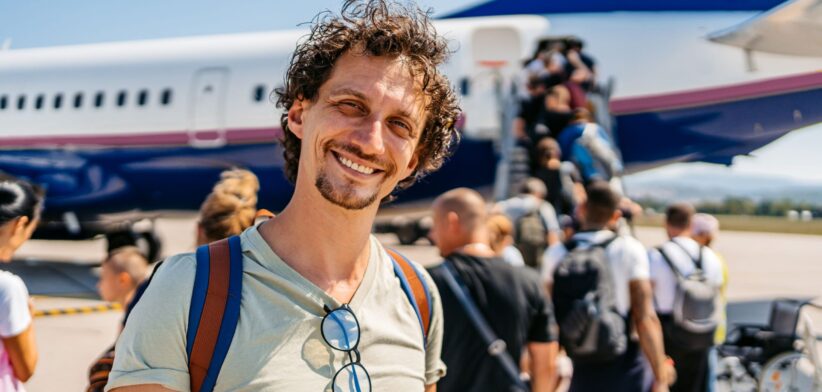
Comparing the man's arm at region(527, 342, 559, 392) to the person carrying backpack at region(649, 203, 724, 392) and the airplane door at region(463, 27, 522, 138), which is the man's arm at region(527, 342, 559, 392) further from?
the airplane door at region(463, 27, 522, 138)

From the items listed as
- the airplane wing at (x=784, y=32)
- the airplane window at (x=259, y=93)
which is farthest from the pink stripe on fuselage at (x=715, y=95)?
the airplane window at (x=259, y=93)

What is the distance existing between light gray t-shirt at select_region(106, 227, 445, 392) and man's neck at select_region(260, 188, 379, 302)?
0.12 feet

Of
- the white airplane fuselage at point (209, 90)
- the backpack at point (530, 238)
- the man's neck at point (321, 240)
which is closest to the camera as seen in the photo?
the man's neck at point (321, 240)

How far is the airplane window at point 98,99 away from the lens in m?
11.8

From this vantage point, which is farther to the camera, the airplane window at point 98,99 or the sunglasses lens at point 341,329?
the airplane window at point 98,99

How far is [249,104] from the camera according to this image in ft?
35.1

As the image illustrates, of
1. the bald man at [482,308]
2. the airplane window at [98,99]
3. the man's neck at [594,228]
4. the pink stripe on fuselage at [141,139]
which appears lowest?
the pink stripe on fuselage at [141,139]

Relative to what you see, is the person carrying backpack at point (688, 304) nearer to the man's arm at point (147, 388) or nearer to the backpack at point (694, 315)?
the backpack at point (694, 315)

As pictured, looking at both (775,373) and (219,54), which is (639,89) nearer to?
(775,373)

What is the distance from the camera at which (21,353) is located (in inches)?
105

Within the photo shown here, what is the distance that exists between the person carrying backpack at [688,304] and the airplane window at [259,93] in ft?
23.8

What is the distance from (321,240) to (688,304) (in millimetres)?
3347

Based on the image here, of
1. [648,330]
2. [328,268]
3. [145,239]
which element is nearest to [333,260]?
[328,268]

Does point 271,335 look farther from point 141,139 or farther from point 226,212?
point 141,139
